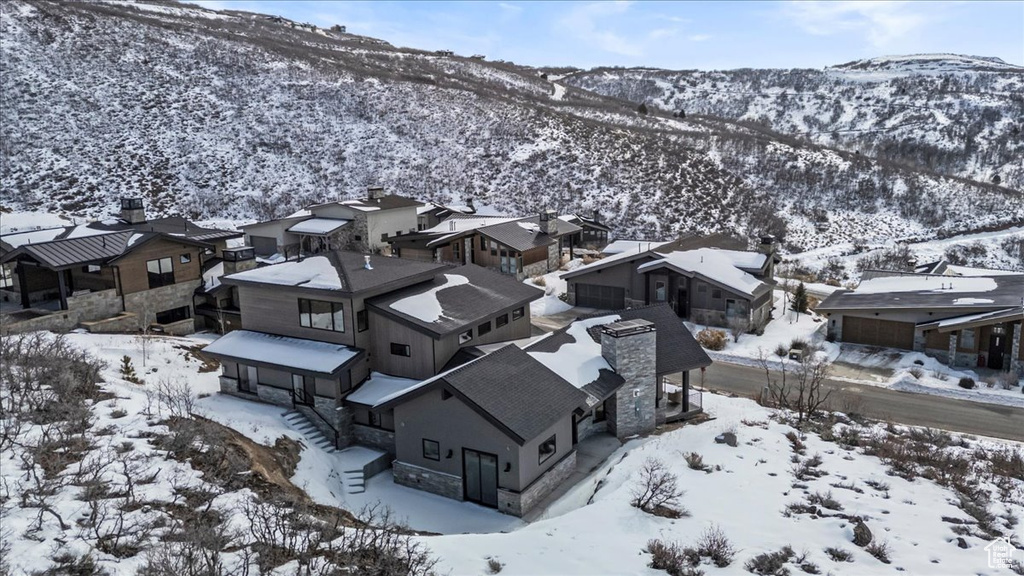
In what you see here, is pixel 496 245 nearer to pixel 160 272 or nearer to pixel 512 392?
pixel 160 272

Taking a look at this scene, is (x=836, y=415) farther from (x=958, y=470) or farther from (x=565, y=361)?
(x=565, y=361)

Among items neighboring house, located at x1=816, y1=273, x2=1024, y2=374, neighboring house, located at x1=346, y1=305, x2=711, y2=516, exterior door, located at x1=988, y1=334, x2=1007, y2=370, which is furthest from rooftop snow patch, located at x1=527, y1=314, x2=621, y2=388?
exterior door, located at x1=988, y1=334, x2=1007, y2=370

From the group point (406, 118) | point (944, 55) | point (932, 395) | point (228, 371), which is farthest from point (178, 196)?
point (944, 55)

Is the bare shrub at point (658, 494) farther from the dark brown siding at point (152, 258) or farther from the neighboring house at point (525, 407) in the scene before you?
the dark brown siding at point (152, 258)

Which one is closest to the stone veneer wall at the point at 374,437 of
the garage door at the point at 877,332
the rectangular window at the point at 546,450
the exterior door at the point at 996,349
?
the rectangular window at the point at 546,450

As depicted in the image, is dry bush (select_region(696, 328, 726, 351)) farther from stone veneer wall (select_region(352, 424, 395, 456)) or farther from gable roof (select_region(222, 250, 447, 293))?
stone veneer wall (select_region(352, 424, 395, 456))

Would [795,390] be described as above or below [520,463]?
below
